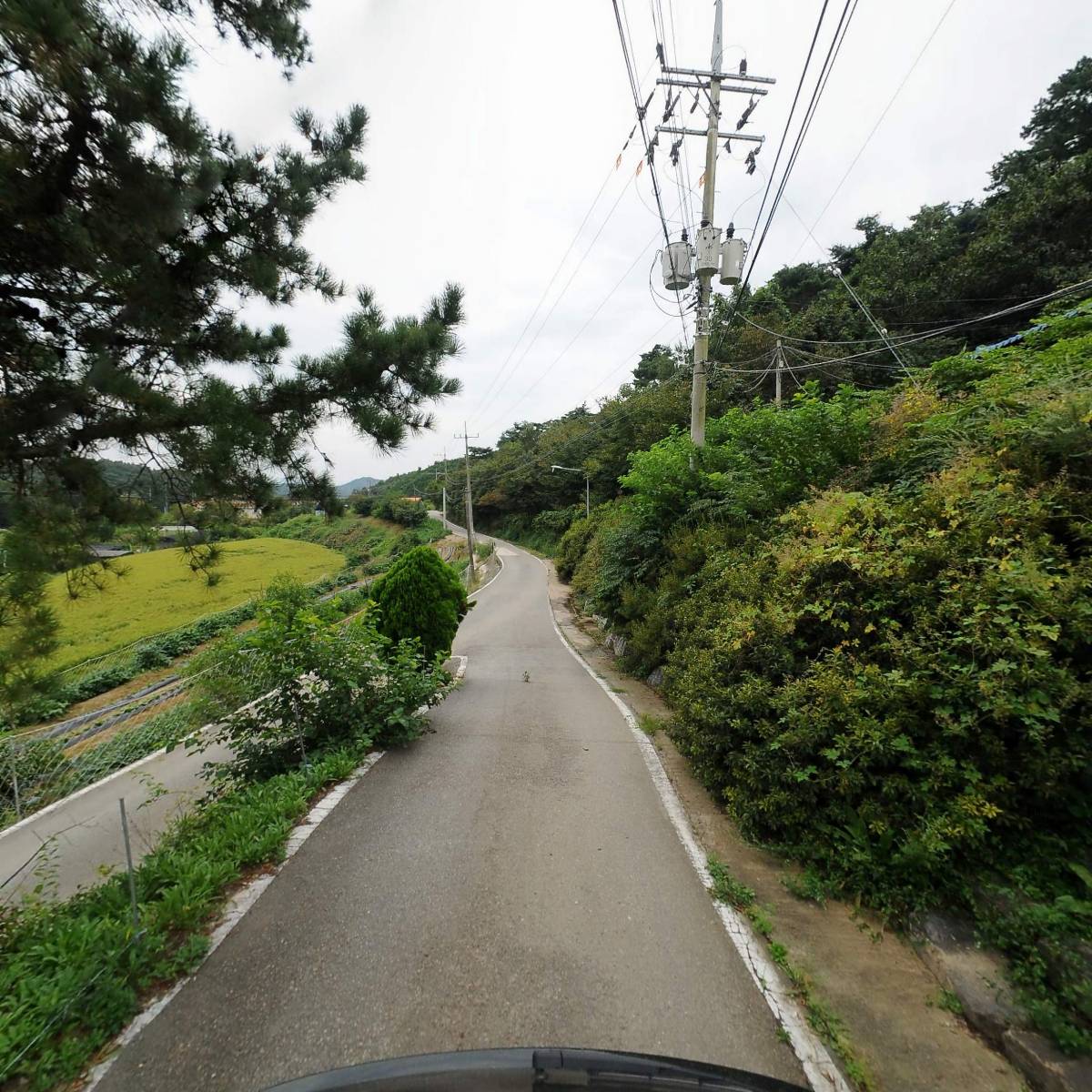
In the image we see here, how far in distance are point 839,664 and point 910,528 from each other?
4.73ft

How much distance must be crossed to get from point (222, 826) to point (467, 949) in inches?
86.1

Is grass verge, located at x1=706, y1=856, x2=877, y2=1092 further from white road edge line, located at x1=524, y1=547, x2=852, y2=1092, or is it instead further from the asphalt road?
the asphalt road

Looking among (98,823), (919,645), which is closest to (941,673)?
(919,645)

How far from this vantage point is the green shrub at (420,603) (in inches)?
290

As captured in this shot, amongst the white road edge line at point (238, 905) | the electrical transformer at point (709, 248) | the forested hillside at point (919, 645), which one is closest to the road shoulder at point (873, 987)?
the forested hillside at point (919, 645)

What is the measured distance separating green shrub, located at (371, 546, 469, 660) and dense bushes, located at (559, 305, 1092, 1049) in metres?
3.57

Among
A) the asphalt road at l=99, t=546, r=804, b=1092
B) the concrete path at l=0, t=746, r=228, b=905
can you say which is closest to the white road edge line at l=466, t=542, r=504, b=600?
the concrete path at l=0, t=746, r=228, b=905

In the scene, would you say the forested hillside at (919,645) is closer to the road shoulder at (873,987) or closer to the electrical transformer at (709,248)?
the road shoulder at (873,987)

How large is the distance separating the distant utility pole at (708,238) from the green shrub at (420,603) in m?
5.75

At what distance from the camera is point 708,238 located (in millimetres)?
9539

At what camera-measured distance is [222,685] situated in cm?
471

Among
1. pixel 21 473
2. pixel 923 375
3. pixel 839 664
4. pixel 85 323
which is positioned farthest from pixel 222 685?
pixel 923 375

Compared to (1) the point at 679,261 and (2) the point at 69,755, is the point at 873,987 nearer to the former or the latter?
(1) the point at 679,261

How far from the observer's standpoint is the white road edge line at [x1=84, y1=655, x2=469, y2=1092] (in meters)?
2.06
